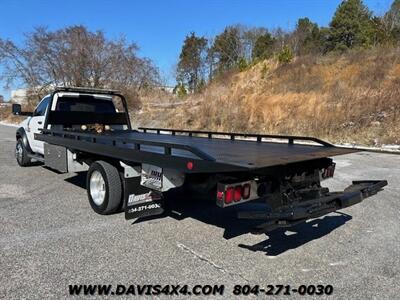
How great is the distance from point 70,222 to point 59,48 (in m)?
40.8

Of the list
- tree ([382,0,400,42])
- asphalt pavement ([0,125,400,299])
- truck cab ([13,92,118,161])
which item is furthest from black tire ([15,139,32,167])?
tree ([382,0,400,42])

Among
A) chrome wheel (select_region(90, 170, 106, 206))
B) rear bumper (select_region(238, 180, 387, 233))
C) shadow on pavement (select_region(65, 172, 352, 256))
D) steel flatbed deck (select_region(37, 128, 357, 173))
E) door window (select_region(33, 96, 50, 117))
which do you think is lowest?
shadow on pavement (select_region(65, 172, 352, 256))

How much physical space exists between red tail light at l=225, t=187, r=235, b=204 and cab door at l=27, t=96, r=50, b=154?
607 centimetres

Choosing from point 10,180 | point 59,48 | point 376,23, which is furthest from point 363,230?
point 59,48

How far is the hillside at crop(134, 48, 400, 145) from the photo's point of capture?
20156mm

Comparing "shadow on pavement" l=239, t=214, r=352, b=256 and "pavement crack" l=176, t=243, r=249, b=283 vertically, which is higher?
"shadow on pavement" l=239, t=214, r=352, b=256

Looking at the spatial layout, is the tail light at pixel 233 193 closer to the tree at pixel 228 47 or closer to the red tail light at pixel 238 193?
the red tail light at pixel 238 193

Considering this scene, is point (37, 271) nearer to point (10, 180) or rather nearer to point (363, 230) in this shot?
point (363, 230)

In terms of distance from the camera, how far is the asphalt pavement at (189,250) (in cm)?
388

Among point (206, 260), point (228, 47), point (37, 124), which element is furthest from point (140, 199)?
point (228, 47)

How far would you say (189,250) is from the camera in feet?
15.3

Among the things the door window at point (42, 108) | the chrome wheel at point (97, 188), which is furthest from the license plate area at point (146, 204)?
the door window at point (42, 108)

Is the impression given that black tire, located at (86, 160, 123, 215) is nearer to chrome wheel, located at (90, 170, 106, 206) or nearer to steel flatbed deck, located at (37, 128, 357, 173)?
chrome wheel, located at (90, 170, 106, 206)

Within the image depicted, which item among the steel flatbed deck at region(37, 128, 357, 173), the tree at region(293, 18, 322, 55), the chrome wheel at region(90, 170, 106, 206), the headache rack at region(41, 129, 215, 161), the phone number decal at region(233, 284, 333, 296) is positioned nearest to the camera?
the phone number decal at region(233, 284, 333, 296)
